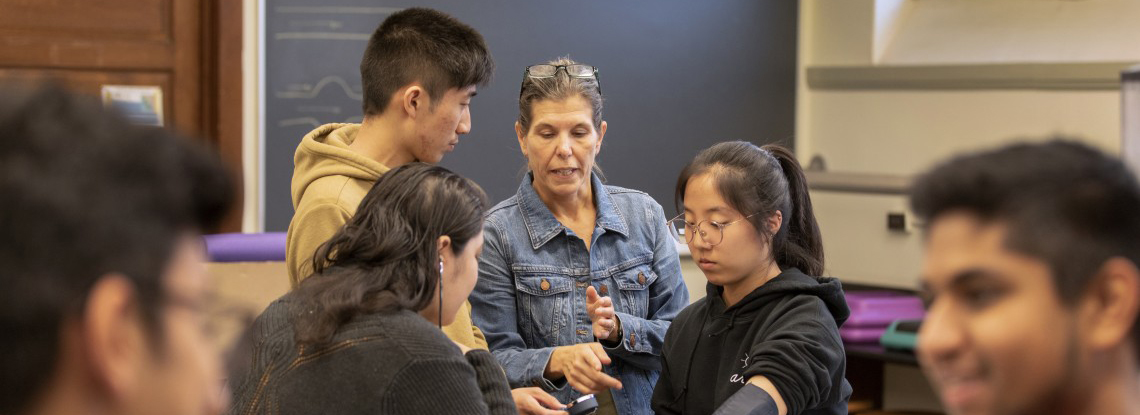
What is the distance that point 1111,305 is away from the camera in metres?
0.84

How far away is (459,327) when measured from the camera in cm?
204

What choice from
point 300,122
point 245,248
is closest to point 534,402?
point 245,248

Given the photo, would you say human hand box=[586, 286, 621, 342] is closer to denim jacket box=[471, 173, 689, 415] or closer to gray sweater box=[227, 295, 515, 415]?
denim jacket box=[471, 173, 689, 415]

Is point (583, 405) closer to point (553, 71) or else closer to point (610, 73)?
point (553, 71)

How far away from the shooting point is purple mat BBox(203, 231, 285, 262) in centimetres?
280

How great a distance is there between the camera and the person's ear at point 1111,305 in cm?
83

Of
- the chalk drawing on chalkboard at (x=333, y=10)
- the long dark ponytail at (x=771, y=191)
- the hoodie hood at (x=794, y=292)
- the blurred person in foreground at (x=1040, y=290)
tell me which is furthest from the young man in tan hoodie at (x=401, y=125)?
the chalk drawing on chalkboard at (x=333, y=10)

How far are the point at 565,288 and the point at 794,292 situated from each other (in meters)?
0.53

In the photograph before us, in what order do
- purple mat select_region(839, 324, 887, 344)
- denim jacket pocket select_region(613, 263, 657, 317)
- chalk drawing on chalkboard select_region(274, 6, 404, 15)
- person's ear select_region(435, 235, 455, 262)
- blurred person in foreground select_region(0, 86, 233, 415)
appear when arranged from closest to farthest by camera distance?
1. blurred person in foreground select_region(0, 86, 233, 415)
2. person's ear select_region(435, 235, 455, 262)
3. denim jacket pocket select_region(613, 263, 657, 317)
4. chalk drawing on chalkboard select_region(274, 6, 404, 15)
5. purple mat select_region(839, 324, 887, 344)

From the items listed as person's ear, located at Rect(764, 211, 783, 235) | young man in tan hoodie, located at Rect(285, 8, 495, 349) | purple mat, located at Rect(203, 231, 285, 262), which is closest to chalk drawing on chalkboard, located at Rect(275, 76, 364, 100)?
purple mat, located at Rect(203, 231, 285, 262)

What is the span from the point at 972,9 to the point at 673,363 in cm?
271

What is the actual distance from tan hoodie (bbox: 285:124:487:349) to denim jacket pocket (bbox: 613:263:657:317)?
12.0 inches

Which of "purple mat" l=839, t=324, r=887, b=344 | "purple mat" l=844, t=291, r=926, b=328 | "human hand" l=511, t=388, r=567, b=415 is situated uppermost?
"human hand" l=511, t=388, r=567, b=415

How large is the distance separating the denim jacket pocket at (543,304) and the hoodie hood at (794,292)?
40cm
